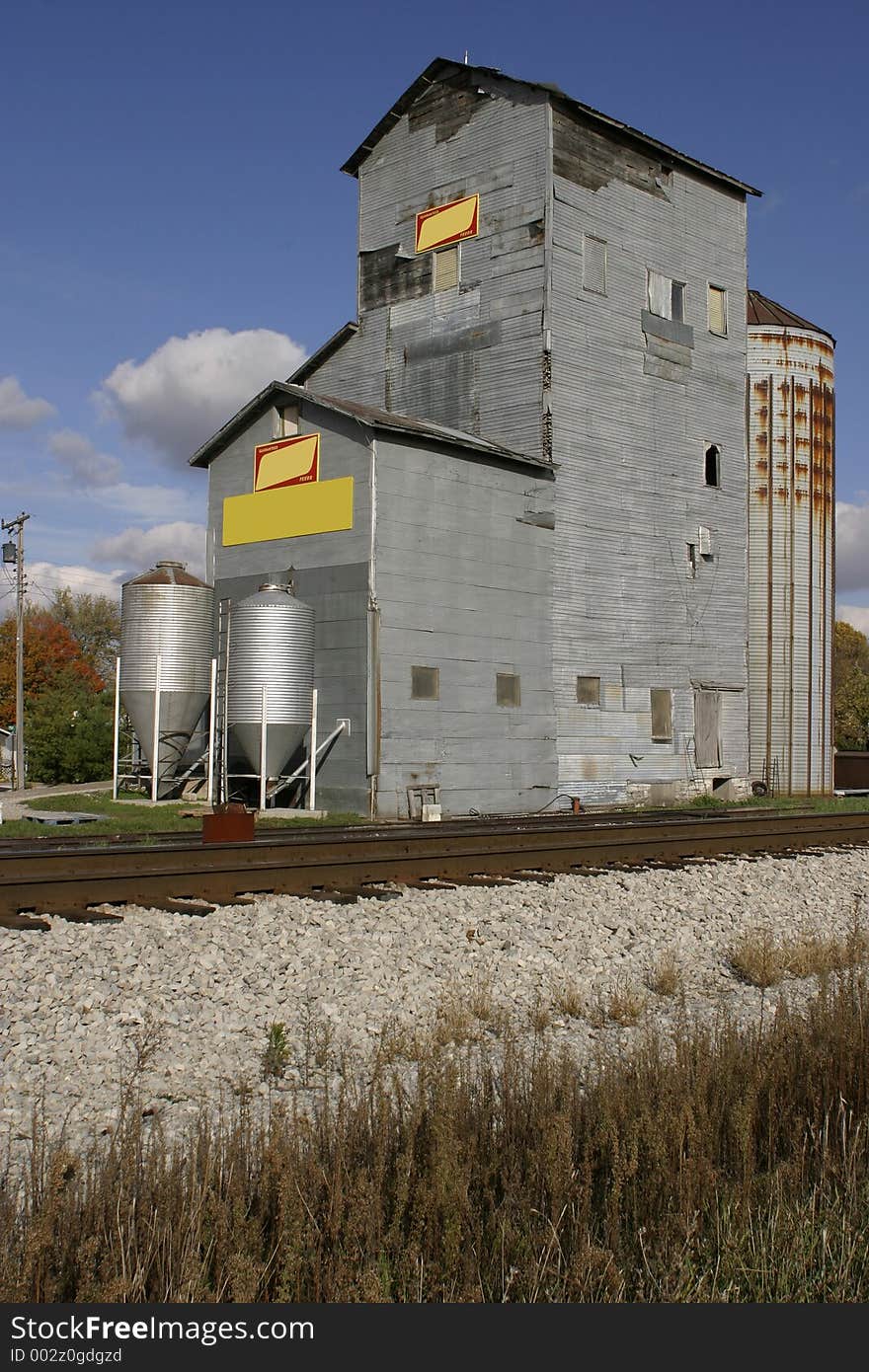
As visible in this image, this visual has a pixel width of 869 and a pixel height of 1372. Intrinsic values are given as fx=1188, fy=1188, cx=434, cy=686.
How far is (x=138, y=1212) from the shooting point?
4.00 meters

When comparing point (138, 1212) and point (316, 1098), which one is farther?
point (316, 1098)

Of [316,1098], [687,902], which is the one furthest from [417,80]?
[316,1098]

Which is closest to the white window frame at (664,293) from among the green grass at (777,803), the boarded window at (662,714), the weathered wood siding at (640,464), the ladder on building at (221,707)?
the weathered wood siding at (640,464)

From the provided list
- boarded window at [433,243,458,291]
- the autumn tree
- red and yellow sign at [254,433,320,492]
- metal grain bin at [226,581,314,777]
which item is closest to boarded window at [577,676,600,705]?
metal grain bin at [226,581,314,777]

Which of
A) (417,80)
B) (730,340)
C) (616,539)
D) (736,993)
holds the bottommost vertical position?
(736,993)

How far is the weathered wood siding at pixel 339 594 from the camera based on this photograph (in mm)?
23422

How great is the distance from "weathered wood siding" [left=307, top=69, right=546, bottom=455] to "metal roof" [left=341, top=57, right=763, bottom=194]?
0.66ft

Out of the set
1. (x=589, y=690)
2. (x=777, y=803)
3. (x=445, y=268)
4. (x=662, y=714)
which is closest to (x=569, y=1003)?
(x=589, y=690)

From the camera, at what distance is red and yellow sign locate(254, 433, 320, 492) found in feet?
82.6

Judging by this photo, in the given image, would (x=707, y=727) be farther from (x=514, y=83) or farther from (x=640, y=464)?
(x=514, y=83)

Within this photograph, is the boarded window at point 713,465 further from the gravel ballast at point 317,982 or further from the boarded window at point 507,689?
the gravel ballast at point 317,982

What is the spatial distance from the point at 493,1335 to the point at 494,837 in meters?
11.4

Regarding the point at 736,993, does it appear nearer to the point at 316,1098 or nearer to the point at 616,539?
the point at 316,1098

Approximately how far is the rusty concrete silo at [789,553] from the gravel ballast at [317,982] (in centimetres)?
2151
